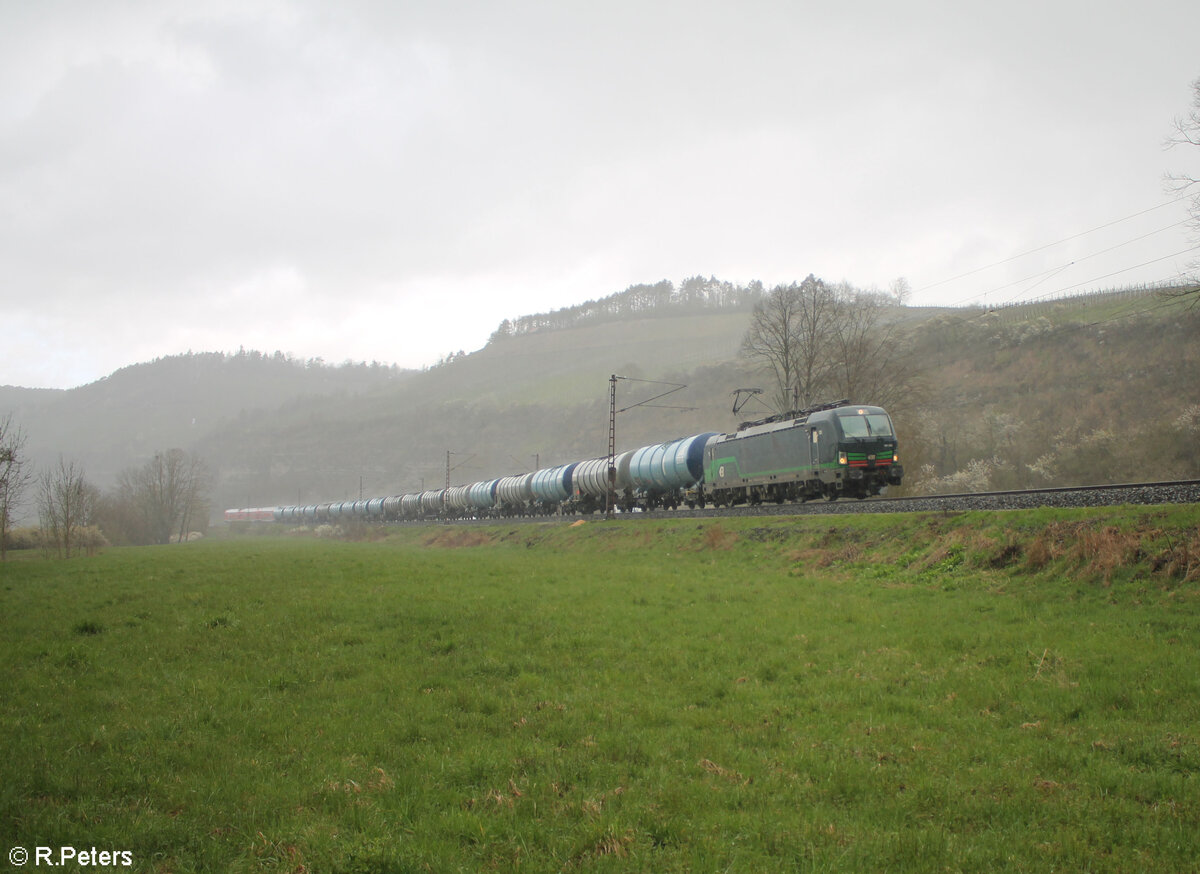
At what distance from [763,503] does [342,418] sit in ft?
570

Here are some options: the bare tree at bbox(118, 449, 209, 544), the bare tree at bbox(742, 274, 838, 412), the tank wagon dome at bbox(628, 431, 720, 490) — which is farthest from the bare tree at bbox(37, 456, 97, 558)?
the bare tree at bbox(742, 274, 838, 412)

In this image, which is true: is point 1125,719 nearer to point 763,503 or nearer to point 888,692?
point 888,692

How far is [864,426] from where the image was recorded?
26.9 meters

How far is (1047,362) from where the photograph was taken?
5834 cm

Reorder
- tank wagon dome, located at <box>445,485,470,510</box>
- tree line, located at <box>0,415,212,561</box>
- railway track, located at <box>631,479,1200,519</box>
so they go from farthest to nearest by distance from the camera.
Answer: tank wagon dome, located at <box>445,485,470,510</box> < tree line, located at <box>0,415,212,561</box> < railway track, located at <box>631,479,1200,519</box>

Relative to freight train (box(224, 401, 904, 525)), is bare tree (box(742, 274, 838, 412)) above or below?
above

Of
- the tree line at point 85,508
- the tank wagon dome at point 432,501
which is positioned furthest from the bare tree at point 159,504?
the tank wagon dome at point 432,501

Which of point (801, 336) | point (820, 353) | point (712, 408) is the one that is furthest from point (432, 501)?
point (820, 353)

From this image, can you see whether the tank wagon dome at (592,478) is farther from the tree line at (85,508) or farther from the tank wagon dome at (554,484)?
the tree line at (85,508)

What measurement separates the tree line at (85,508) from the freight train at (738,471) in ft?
95.2

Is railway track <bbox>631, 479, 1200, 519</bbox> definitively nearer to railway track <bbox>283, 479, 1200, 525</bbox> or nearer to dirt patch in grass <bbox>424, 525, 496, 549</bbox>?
railway track <bbox>283, 479, 1200, 525</bbox>

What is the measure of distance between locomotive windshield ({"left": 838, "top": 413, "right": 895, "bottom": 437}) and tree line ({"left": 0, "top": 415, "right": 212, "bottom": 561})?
113ft

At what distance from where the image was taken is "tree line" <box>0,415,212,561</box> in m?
39.3

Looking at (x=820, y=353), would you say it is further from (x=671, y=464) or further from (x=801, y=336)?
(x=671, y=464)
